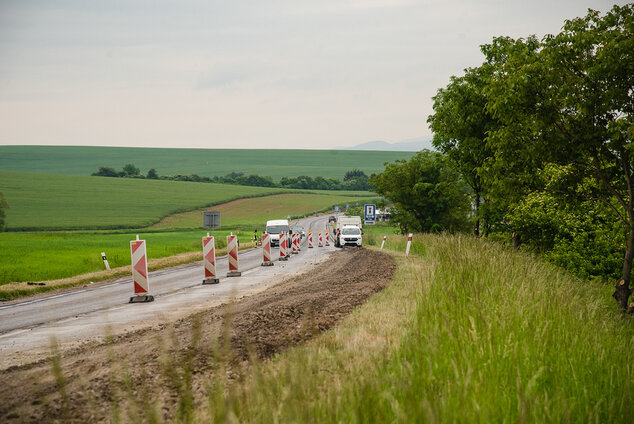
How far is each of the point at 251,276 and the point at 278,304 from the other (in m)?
11.1

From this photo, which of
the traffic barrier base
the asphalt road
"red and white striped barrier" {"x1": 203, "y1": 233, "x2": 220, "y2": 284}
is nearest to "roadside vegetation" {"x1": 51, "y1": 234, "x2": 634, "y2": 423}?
the asphalt road

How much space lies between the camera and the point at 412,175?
4738 cm

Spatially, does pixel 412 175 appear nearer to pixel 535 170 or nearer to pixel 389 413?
pixel 535 170

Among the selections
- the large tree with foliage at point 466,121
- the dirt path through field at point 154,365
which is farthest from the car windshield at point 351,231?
the dirt path through field at point 154,365

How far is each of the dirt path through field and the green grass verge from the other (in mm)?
317

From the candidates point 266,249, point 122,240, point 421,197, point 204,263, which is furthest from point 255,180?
point 204,263

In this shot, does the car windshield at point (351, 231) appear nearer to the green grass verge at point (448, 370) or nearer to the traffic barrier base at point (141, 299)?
the traffic barrier base at point (141, 299)

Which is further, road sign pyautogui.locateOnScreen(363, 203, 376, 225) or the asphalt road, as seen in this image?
road sign pyautogui.locateOnScreen(363, 203, 376, 225)

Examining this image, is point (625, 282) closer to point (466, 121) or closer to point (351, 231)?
point (466, 121)

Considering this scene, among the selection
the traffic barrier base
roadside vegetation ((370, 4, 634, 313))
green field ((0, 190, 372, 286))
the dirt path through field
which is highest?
roadside vegetation ((370, 4, 634, 313))

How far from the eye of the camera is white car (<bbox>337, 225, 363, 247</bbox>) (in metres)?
40.8

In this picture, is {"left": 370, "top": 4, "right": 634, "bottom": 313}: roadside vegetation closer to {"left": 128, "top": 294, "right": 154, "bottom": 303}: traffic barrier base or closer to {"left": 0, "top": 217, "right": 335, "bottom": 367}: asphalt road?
{"left": 0, "top": 217, "right": 335, "bottom": 367}: asphalt road

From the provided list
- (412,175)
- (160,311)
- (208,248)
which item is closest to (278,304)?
(160,311)

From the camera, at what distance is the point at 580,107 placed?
13109 mm
